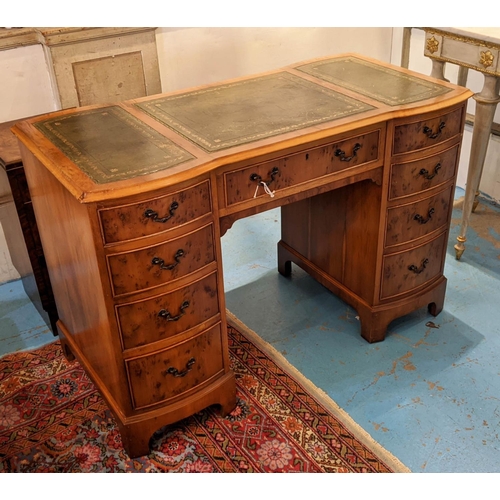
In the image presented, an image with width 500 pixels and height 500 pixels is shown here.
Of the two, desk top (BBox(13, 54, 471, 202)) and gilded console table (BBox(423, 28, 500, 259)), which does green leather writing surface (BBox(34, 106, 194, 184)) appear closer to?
desk top (BBox(13, 54, 471, 202))

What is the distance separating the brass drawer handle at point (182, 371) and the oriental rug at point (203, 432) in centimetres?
29

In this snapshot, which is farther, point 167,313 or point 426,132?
point 426,132

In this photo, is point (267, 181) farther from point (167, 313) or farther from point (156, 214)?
point (167, 313)

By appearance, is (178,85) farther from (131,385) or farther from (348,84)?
(131,385)

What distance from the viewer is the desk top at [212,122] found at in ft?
6.26

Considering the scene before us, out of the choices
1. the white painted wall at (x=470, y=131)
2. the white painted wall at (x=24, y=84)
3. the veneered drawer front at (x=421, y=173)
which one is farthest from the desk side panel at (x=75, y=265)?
the white painted wall at (x=470, y=131)

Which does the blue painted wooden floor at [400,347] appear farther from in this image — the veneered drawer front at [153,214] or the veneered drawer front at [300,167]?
the veneered drawer front at [153,214]

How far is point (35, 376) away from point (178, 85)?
1672 mm

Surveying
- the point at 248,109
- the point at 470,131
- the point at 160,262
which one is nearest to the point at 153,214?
the point at 160,262

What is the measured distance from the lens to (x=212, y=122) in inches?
87.6

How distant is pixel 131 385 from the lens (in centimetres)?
211

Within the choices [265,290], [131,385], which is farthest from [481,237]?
[131,385]

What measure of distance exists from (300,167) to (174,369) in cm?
79

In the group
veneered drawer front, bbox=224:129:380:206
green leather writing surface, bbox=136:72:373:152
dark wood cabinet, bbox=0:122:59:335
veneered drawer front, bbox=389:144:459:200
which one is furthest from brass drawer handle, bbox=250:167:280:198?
dark wood cabinet, bbox=0:122:59:335
